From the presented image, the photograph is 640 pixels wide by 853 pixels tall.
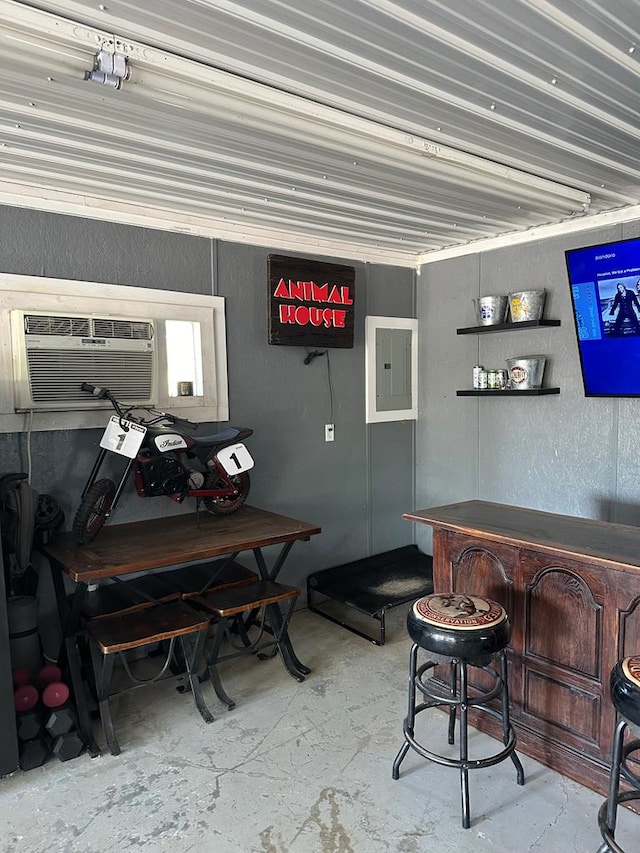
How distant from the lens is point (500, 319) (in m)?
4.13

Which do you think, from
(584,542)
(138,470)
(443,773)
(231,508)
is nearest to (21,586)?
(138,470)

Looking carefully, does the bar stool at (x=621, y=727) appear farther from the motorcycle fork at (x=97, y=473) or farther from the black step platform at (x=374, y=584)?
the motorcycle fork at (x=97, y=473)

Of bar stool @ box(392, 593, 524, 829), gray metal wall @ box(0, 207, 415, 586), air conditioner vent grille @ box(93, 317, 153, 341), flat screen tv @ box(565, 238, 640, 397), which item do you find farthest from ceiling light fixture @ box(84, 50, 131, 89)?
flat screen tv @ box(565, 238, 640, 397)

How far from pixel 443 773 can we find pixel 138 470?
2.03m

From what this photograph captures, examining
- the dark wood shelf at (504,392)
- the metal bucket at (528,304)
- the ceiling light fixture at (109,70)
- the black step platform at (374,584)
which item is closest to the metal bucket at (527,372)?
the dark wood shelf at (504,392)

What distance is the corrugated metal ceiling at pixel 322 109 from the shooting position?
170 cm

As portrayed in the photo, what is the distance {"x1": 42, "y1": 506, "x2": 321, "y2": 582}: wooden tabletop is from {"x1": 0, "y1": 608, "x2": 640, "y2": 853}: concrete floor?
2.68ft

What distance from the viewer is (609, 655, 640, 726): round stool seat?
1704 mm

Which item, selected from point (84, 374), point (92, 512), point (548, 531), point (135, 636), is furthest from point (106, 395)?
point (548, 531)

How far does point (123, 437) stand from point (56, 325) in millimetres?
715

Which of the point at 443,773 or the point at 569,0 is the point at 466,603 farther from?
the point at 569,0

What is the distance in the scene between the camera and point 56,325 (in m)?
3.10

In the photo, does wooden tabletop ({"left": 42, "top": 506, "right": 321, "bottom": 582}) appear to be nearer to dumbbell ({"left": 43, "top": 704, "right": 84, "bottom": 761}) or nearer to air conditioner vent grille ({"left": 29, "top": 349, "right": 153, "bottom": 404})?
dumbbell ({"left": 43, "top": 704, "right": 84, "bottom": 761})

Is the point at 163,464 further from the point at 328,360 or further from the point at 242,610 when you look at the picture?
the point at 328,360
